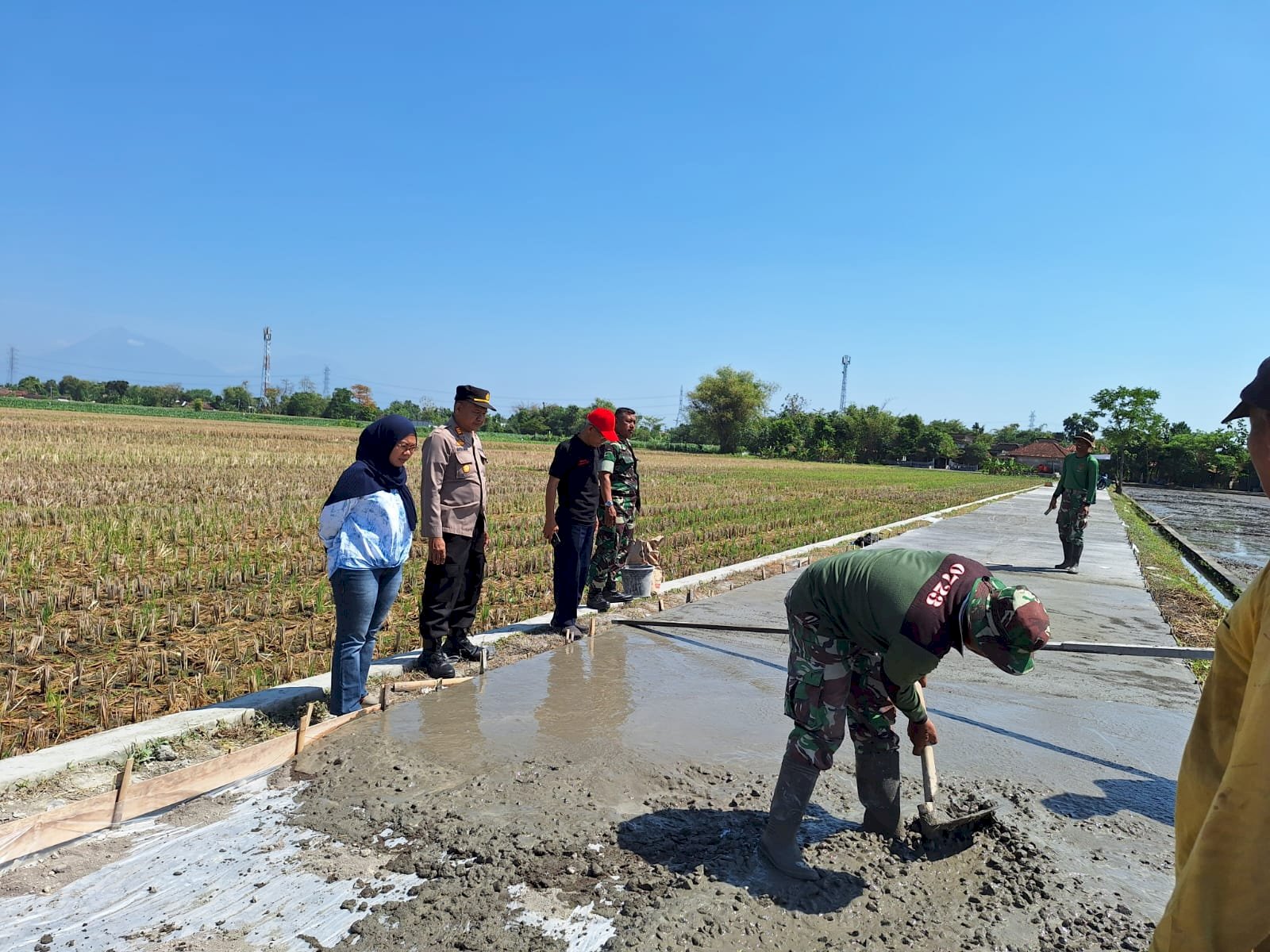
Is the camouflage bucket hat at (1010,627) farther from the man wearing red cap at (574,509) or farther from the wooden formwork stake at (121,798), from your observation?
the man wearing red cap at (574,509)

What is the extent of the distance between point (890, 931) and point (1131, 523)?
21.9m

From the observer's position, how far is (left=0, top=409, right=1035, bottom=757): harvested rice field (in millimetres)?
4695

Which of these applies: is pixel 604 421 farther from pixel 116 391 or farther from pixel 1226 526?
pixel 116 391

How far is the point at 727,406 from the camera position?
92.3m

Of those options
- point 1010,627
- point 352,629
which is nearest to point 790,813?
point 1010,627

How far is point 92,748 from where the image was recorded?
354 centimetres

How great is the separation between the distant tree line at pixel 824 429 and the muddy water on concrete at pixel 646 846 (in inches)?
1593

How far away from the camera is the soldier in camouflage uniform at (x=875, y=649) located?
253 cm

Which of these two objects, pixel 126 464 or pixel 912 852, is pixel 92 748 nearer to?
pixel 912 852

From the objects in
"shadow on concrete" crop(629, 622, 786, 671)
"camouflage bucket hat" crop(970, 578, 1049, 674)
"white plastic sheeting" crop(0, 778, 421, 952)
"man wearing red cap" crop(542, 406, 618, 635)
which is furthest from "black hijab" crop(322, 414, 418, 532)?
"camouflage bucket hat" crop(970, 578, 1049, 674)

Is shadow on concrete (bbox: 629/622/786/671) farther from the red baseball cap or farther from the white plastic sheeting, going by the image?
the white plastic sheeting

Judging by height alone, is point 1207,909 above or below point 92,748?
above

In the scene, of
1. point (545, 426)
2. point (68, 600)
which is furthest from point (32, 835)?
point (545, 426)

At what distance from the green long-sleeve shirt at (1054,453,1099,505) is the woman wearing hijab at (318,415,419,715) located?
909 cm
